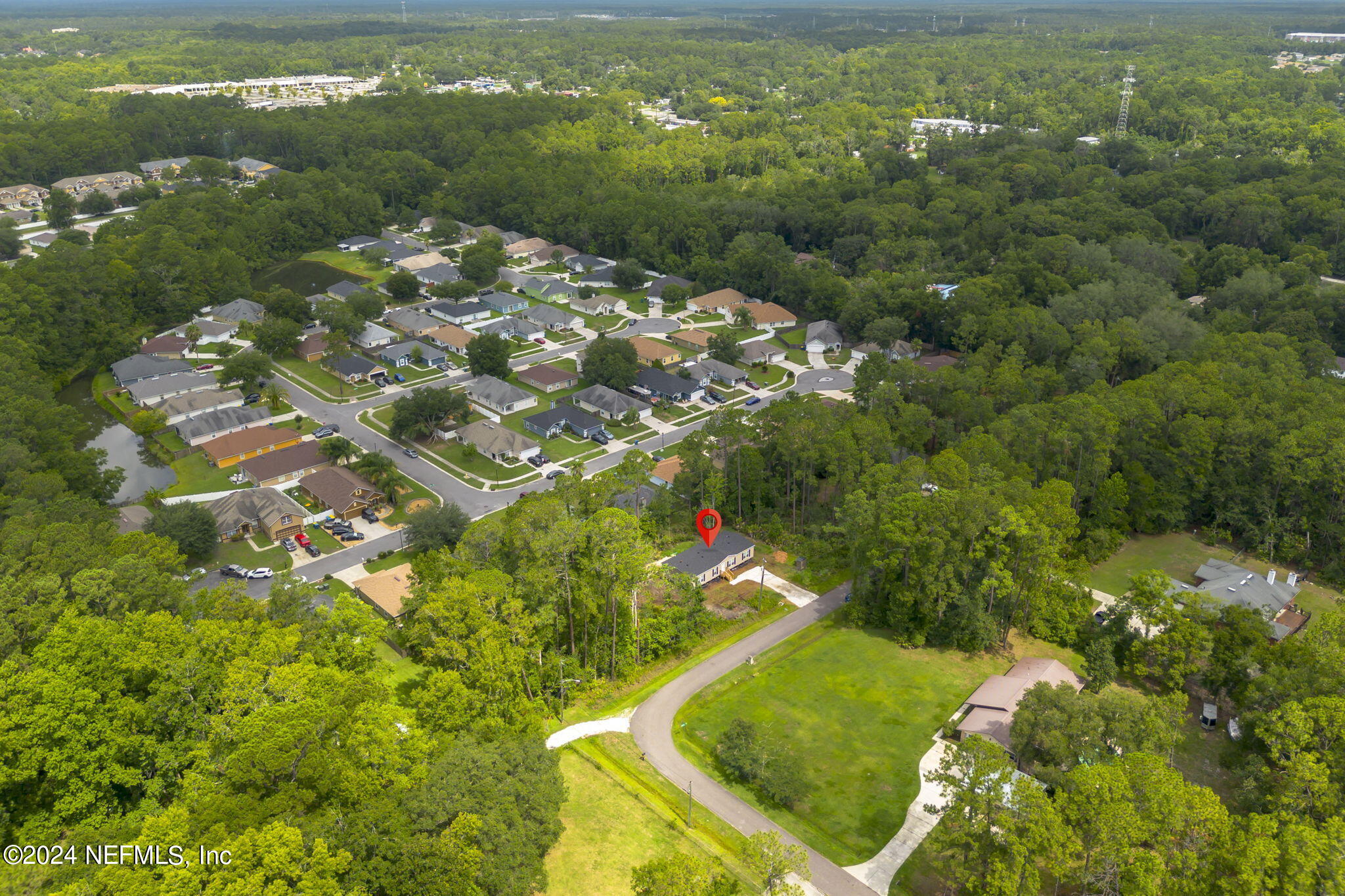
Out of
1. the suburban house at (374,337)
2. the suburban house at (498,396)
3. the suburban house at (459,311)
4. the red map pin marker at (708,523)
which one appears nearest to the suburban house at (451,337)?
the suburban house at (374,337)

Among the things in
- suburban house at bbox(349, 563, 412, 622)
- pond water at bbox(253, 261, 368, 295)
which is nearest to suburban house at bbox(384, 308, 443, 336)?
pond water at bbox(253, 261, 368, 295)

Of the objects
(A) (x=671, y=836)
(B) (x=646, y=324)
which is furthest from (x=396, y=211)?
(A) (x=671, y=836)

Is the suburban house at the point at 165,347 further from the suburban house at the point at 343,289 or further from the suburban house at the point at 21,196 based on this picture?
the suburban house at the point at 21,196

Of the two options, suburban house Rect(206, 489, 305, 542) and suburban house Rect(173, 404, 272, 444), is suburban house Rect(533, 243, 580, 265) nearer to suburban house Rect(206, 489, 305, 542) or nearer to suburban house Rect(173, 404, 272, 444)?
suburban house Rect(173, 404, 272, 444)

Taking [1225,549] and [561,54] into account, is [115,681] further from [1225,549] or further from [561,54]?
[561,54]

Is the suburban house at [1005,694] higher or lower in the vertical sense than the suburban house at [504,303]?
lower

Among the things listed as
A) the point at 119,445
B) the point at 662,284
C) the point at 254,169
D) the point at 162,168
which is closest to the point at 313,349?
the point at 119,445
